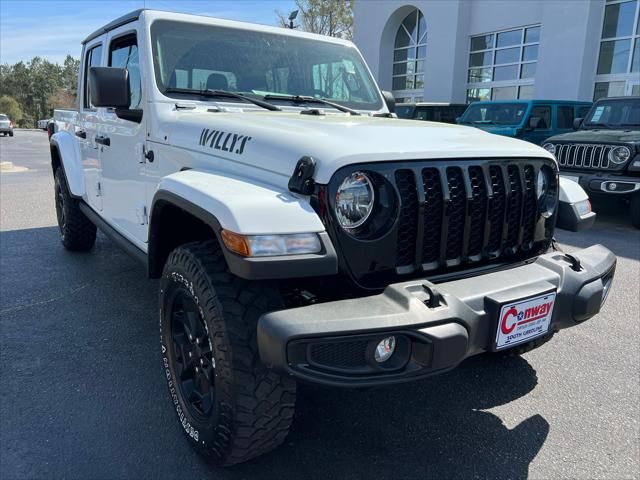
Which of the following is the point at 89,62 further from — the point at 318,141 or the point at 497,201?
the point at 497,201

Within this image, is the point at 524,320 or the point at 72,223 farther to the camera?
the point at 72,223

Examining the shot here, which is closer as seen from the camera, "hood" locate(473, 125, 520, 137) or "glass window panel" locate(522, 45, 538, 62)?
"hood" locate(473, 125, 520, 137)

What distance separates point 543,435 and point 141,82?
9.42 ft

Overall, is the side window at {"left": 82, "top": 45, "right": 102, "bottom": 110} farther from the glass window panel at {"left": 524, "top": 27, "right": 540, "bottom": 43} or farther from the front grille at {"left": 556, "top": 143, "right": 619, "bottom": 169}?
the glass window panel at {"left": 524, "top": 27, "right": 540, "bottom": 43}

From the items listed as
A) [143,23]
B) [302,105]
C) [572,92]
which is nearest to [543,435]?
[302,105]

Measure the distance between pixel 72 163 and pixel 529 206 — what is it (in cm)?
395

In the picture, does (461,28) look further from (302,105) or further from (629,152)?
(302,105)

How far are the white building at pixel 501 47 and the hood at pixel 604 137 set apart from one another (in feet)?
29.4

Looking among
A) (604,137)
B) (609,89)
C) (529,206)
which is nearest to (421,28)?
(609,89)

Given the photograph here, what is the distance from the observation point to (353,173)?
6.59ft

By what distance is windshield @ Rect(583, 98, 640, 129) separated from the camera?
8539 mm

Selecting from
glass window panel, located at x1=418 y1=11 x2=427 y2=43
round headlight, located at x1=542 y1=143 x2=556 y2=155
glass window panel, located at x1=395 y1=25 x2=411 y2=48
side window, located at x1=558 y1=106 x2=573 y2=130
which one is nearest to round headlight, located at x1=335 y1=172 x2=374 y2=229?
round headlight, located at x1=542 y1=143 x2=556 y2=155

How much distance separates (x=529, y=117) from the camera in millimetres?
10953

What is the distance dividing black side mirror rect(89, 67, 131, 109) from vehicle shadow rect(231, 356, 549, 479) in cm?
189
